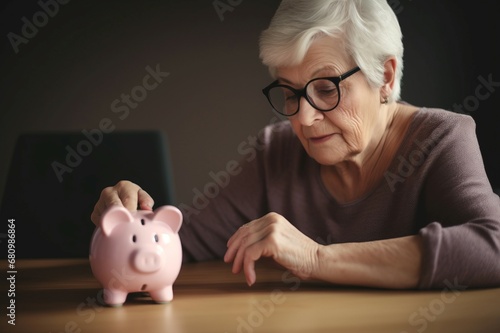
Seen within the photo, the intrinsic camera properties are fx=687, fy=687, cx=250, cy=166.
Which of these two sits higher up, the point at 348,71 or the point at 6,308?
the point at 348,71

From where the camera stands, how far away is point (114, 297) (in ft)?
4.27

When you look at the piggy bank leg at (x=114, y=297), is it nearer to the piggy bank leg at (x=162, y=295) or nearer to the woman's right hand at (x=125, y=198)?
the piggy bank leg at (x=162, y=295)

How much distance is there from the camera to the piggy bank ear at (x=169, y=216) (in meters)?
1.29

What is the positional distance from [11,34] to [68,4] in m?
0.33

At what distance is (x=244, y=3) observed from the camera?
364 cm

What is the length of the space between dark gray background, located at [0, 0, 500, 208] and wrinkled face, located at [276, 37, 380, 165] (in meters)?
1.82

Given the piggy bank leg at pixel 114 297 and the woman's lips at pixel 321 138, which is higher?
the woman's lips at pixel 321 138

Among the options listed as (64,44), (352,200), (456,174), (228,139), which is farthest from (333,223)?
(64,44)

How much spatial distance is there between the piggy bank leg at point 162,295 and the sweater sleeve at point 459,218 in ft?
1.67

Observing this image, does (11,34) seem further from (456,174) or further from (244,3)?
(456,174)

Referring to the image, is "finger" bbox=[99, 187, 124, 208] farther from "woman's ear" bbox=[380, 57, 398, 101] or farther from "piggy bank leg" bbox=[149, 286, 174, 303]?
"woman's ear" bbox=[380, 57, 398, 101]

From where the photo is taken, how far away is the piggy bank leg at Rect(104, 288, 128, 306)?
4.26 ft

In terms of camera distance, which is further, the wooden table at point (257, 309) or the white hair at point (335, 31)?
the white hair at point (335, 31)

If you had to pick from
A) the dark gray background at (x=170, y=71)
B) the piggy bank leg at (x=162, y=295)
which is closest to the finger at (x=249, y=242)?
the piggy bank leg at (x=162, y=295)
